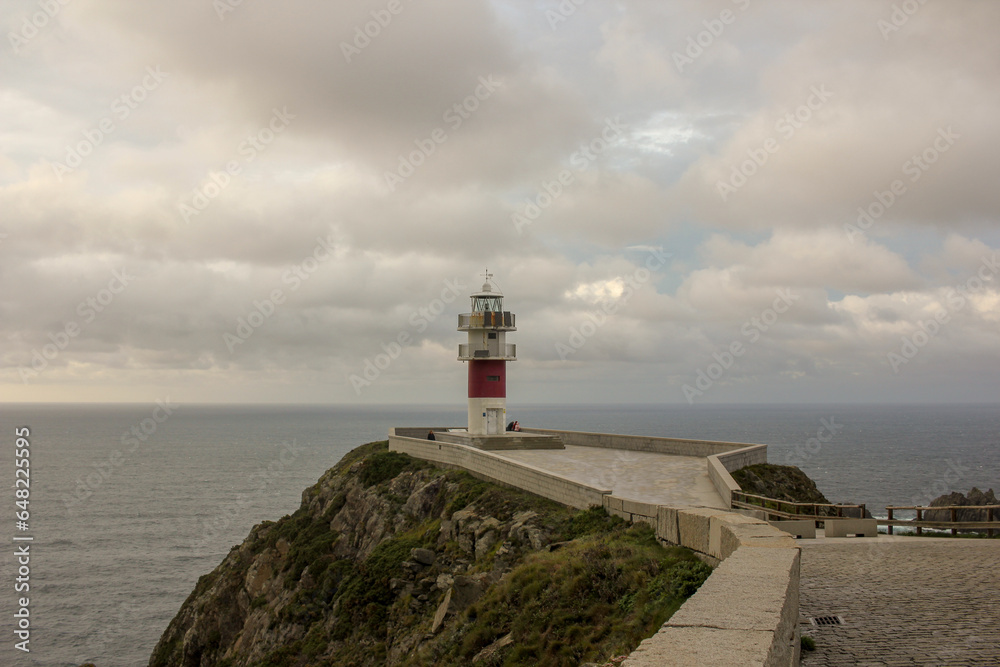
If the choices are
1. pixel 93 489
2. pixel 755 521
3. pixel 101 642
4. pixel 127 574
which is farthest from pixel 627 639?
pixel 93 489

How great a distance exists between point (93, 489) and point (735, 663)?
9280 centimetres

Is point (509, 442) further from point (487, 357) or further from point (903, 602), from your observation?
point (903, 602)

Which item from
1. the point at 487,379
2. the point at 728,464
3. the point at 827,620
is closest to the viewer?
the point at 827,620

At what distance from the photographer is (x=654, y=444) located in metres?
32.8

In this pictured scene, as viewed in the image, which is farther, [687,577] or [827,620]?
[687,577]

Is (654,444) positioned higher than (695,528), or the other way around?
(654,444)

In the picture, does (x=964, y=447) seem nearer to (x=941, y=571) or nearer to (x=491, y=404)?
(x=491, y=404)

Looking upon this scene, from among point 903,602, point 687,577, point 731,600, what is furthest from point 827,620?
point 731,600

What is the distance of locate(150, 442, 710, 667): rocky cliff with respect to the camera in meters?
11.8

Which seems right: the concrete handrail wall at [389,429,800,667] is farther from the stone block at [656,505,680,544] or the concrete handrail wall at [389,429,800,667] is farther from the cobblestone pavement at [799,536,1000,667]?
the cobblestone pavement at [799,536,1000,667]

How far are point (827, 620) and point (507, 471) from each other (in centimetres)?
1579

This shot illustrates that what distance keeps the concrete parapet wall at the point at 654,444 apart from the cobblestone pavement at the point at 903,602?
45.5 ft

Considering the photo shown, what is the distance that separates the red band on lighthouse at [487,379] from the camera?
3691 cm

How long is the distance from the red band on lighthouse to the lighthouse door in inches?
30.2
